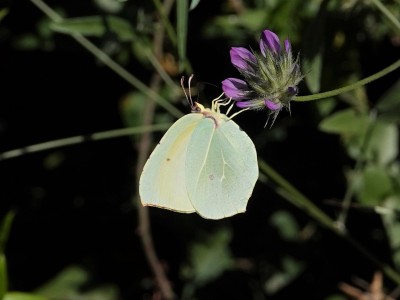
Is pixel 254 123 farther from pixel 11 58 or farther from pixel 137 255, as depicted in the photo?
pixel 11 58

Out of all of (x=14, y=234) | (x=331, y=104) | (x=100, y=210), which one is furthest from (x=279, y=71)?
(x=14, y=234)

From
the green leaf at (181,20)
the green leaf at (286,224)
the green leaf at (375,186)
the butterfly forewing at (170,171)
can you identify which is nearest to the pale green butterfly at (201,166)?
the butterfly forewing at (170,171)

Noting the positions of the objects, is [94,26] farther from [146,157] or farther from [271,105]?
[271,105]

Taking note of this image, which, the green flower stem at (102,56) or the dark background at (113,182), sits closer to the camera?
the green flower stem at (102,56)

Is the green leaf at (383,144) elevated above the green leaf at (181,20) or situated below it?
below

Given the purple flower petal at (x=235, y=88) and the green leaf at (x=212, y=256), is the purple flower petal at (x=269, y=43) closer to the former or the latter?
the purple flower petal at (x=235, y=88)
